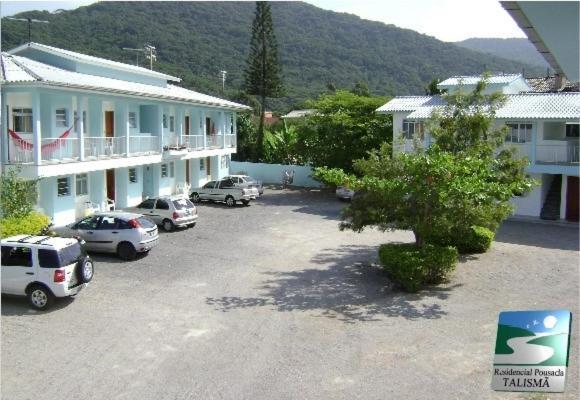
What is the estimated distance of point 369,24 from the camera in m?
144

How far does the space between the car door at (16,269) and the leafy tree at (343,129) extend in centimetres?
2296

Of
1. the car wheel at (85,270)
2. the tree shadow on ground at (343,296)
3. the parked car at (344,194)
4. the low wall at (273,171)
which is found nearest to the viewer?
the car wheel at (85,270)

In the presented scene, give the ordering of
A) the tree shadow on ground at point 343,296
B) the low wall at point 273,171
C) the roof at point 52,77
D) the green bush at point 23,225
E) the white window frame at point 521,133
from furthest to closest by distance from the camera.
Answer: the low wall at point 273,171
the white window frame at point 521,133
the roof at point 52,77
the green bush at point 23,225
the tree shadow on ground at point 343,296

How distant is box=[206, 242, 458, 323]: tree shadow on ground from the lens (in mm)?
14055

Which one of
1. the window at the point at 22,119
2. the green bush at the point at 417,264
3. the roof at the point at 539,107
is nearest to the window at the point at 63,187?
the window at the point at 22,119

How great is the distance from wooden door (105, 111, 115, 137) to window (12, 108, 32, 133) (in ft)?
15.5

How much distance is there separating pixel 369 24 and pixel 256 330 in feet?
461

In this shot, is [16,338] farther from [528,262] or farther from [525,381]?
[528,262]

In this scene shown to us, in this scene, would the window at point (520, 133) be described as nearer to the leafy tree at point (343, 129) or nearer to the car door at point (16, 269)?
the leafy tree at point (343, 129)

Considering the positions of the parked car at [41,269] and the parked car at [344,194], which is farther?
the parked car at [344,194]

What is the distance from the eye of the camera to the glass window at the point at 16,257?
43.9 feet

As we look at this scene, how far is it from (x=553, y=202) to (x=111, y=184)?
808 inches

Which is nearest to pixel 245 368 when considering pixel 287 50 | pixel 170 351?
pixel 170 351

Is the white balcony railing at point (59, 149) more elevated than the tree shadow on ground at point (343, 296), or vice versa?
the white balcony railing at point (59, 149)
